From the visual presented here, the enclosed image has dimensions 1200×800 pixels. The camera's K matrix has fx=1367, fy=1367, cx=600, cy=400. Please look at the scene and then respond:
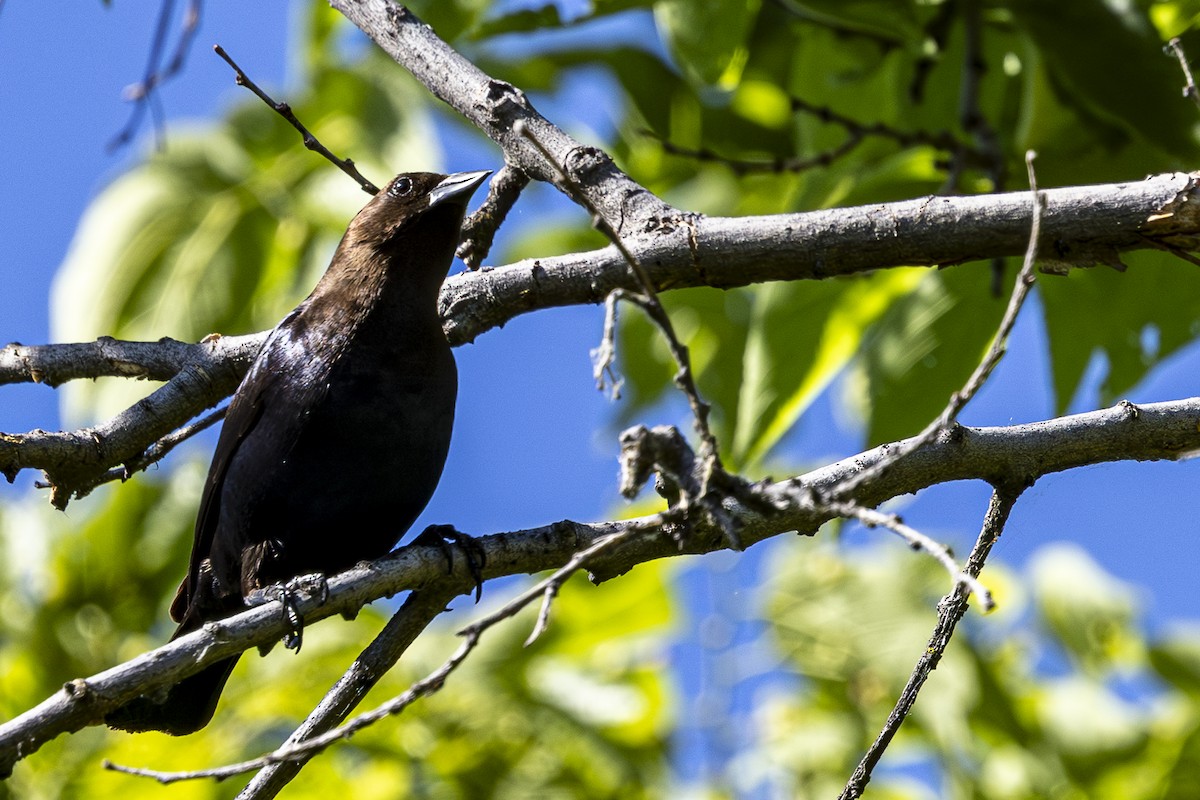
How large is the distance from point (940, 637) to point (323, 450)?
5.71ft

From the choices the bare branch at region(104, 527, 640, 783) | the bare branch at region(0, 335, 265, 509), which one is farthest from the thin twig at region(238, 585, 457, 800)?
the bare branch at region(0, 335, 265, 509)

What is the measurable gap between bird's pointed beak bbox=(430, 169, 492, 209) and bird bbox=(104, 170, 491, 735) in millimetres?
297

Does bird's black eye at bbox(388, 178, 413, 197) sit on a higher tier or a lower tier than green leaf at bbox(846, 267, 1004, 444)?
higher

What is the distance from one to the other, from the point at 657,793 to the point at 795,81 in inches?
105

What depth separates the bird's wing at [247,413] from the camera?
11.3ft

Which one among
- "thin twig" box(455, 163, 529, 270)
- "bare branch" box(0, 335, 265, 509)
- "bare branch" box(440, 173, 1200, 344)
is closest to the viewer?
"bare branch" box(440, 173, 1200, 344)

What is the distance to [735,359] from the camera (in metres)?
4.75

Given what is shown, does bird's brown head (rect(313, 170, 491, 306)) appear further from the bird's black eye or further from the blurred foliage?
the blurred foliage

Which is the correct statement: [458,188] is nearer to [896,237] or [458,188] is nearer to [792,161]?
[792,161]

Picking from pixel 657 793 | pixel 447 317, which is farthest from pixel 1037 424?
pixel 657 793

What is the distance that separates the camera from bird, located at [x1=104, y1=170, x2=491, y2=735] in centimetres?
347

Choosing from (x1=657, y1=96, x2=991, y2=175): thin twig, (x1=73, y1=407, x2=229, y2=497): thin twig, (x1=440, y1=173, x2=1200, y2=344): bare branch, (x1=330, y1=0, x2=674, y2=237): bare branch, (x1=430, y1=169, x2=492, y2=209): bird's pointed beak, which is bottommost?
(x1=73, y1=407, x2=229, y2=497): thin twig

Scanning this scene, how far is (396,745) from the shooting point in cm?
462

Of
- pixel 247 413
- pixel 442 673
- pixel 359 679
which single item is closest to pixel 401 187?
pixel 247 413
